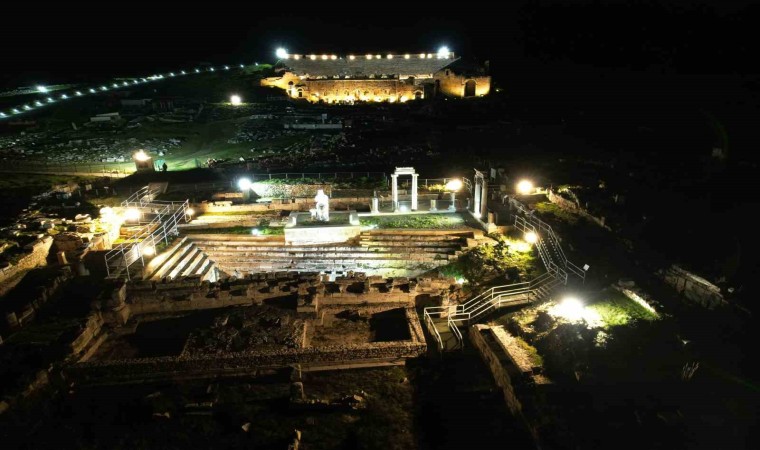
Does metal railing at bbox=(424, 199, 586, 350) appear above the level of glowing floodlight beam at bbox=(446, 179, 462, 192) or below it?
below

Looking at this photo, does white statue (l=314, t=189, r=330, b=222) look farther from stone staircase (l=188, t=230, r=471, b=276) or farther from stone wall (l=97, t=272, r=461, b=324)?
stone wall (l=97, t=272, r=461, b=324)

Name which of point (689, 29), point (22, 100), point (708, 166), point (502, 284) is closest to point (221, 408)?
point (502, 284)

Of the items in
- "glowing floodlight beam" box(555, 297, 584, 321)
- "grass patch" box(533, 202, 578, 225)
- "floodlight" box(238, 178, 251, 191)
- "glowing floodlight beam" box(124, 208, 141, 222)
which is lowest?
"glowing floodlight beam" box(555, 297, 584, 321)

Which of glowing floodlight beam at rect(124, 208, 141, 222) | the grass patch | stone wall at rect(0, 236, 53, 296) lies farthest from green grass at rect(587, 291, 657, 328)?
stone wall at rect(0, 236, 53, 296)

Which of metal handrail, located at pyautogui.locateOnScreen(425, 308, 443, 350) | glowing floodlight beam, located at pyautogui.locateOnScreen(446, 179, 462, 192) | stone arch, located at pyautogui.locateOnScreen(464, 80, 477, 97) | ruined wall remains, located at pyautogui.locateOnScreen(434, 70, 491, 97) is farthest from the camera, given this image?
stone arch, located at pyautogui.locateOnScreen(464, 80, 477, 97)

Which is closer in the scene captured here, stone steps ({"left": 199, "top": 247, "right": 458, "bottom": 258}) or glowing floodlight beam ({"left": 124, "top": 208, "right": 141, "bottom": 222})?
stone steps ({"left": 199, "top": 247, "right": 458, "bottom": 258})

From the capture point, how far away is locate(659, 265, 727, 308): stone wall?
1320 centimetres

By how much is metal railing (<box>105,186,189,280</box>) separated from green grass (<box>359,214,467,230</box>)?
9145 mm

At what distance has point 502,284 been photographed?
650 inches

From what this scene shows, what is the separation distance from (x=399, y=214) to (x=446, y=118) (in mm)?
26521

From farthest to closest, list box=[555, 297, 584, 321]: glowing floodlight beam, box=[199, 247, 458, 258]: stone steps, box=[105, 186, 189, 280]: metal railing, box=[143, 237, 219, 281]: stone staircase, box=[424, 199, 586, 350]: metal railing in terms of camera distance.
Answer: box=[199, 247, 458, 258]: stone steps, box=[143, 237, 219, 281]: stone staircase, box=[105, 186, 189, 280]: metal railing, box=[424, 199, 586, 350]: metal railing, box=[555, 297, 584, 321]: glowing floodlight beam

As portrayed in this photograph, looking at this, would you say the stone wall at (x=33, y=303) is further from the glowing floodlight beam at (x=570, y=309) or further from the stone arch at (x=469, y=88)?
the stone arch at (x=469, y=88)

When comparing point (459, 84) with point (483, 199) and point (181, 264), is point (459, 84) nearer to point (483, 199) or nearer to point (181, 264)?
point (483, 199)

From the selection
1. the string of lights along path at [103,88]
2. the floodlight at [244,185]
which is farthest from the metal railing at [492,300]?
the string of lights along path at [103,88]
